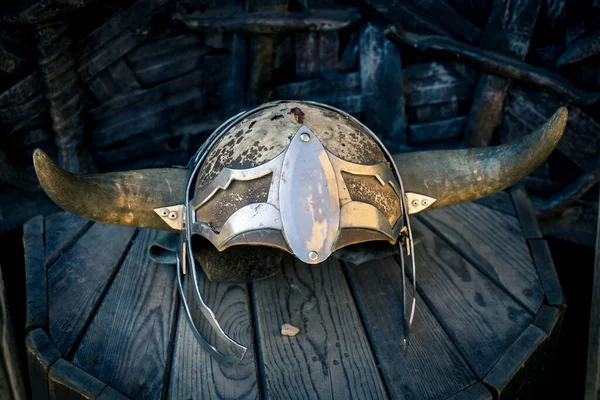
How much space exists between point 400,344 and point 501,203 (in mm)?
897

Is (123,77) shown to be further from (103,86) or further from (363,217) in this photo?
(363,217)

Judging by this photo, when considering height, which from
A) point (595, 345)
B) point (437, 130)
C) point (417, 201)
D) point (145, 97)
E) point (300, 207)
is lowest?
point (595, 345)

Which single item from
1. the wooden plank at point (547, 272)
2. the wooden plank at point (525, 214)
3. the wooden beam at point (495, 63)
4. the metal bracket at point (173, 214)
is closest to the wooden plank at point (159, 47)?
the wooden beam at point (495, 63)

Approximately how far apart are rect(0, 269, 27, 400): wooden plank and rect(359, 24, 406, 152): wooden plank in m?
1.67

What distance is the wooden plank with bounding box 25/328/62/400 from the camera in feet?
5.70

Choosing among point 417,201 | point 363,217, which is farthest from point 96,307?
point 417,201

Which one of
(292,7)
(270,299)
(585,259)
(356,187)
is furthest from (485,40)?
(270,299)

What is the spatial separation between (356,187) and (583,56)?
1.26 m

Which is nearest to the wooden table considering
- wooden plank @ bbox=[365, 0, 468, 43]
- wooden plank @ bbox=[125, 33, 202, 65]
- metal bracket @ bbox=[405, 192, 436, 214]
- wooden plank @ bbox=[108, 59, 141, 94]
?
metal bracket @ bbox=[405, 192, 436, 214]

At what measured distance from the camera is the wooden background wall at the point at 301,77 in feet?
8.00

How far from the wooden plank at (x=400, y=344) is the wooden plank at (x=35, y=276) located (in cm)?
96

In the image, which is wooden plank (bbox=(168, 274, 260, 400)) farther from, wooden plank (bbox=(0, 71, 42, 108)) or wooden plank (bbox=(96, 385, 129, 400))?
wooden plank (bbox=(0, 71, 42, 108))

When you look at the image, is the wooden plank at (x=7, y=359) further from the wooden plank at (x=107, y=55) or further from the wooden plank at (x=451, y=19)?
the wooden plank at (x=451, y=19)

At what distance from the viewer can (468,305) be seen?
6.49 feet
